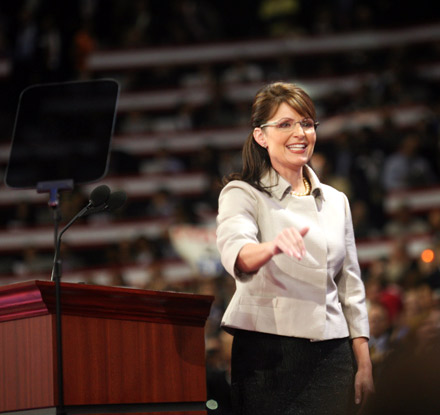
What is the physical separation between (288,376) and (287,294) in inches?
9.2

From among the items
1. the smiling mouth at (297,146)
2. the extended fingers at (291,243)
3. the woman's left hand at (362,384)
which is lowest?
the woman's left hand at (362,384)

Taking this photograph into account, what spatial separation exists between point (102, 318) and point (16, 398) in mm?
311

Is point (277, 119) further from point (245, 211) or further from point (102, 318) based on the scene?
point (102, 318)

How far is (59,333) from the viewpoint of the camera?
2.27 m

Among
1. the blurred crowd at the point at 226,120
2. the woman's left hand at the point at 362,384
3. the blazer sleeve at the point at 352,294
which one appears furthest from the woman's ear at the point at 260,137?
the blurred crowd at the point at 226,120

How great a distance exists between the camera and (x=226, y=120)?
37.0 ft

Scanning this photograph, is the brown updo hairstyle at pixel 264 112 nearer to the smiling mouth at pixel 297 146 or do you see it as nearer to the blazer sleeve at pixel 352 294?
the smiling mouth at pixel 297 146

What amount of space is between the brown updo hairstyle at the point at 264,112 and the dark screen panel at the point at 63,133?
56cm

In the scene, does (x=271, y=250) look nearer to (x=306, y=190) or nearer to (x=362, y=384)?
(x=306, y=190)

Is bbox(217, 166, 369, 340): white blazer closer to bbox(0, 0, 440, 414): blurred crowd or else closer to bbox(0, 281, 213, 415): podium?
bbox(0, 281, 213, 415): podium

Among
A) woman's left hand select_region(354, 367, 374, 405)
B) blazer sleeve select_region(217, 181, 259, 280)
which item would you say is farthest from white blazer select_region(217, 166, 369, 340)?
woman's left hand select_region(354, 367, 374, 405)

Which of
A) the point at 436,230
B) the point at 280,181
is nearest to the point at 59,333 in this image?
the point at 280,181

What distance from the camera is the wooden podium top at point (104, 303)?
233cm

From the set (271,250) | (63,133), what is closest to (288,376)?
(271,250)
